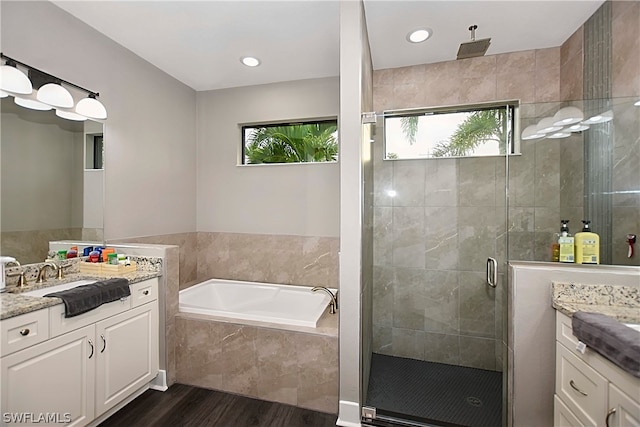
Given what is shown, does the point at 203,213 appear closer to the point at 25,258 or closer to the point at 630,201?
the point at 25,258

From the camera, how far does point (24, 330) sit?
1408mm

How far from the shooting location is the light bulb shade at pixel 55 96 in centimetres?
197

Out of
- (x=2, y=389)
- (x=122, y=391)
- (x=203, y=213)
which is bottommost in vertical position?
(x=122, y=391)

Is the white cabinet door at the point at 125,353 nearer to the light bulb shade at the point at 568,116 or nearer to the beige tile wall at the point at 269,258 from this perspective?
the beige tile wall at the point at 269,258

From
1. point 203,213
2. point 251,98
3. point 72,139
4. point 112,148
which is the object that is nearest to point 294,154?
point 251,98

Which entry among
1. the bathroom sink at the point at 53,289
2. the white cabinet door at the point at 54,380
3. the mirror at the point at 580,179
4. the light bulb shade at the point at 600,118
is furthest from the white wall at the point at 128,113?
the light bulb shade at the point at 600,118

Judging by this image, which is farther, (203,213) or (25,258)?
(203,213)

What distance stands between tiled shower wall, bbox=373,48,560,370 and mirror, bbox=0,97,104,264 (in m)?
2.29

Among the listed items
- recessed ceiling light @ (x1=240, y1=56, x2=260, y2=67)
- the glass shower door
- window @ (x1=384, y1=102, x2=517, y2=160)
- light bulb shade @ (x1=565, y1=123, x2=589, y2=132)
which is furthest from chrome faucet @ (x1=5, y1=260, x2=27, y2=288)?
light bulb shade @ (x1=565, y1=123, x2=589, y2=132)

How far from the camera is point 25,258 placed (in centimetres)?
188

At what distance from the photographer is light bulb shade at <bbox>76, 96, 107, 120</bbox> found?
2.21 metres

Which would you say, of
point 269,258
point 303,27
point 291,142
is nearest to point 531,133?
point 303,27

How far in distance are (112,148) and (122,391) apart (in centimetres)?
186

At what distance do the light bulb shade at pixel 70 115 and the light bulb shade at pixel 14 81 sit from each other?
0.23 metres
